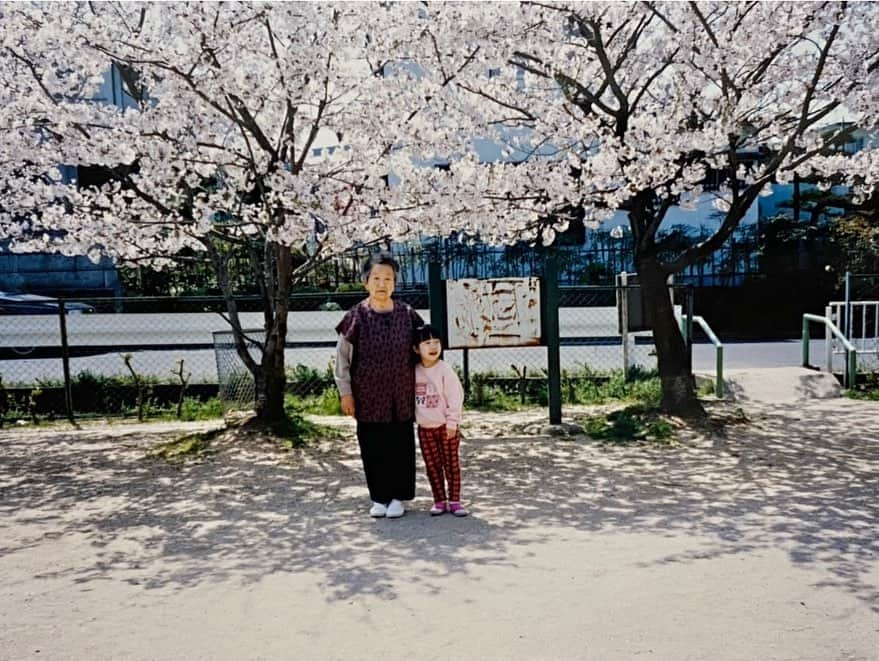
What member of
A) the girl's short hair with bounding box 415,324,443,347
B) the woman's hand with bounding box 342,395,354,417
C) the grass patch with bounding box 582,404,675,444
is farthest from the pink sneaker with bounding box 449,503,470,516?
the grass patch with bounding box 582,404,675,444

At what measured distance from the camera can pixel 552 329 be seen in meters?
7.76

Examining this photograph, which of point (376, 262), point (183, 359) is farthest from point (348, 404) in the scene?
point (183, 359)

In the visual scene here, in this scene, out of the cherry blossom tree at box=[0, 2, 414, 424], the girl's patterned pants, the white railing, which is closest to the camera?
the girl's patterned pants

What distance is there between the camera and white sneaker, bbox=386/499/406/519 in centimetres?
508

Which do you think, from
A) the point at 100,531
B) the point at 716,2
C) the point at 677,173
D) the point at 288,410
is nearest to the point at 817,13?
the point at 716,2

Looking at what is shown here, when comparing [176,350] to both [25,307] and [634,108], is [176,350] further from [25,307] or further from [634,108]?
[634,108]

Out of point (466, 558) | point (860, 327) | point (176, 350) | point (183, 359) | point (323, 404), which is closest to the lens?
point (466, 558)

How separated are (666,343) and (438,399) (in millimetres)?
3924

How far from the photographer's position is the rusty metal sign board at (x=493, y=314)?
7.81 m

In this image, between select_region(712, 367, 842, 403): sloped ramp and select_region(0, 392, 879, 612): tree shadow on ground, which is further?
select_region(712, 367, 842, 403): sloped ramp

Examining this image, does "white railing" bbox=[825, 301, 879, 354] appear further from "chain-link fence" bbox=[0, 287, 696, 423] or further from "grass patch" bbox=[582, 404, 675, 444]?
"grass patch" bbox=[582, 404, 675, 444]

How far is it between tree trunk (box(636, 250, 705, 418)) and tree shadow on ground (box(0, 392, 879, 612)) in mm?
617

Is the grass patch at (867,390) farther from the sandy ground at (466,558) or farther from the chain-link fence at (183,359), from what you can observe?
the sandy ground at (466,558)

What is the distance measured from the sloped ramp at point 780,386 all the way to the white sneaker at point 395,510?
5.56m
